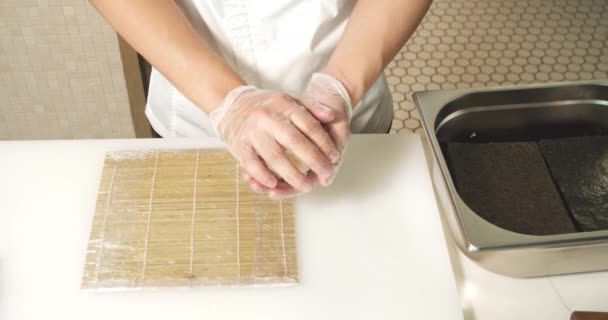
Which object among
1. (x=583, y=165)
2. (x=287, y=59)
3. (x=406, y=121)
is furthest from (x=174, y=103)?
(x=406, y=121)

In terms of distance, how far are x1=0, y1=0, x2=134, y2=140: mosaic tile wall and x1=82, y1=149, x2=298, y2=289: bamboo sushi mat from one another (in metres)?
0.68

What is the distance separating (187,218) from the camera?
2.41 feet

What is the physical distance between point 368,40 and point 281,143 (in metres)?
0.24

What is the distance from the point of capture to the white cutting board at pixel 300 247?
2.16ft

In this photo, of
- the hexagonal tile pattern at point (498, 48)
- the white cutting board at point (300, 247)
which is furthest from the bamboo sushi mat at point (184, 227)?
the hexagonal tile pattern at point (498, 48)

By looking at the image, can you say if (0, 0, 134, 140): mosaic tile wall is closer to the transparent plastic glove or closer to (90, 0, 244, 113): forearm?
(90, 0, 244, 113): forearm

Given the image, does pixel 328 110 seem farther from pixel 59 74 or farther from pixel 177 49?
pixel 59 74

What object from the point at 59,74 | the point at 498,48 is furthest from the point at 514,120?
the point at 498,48

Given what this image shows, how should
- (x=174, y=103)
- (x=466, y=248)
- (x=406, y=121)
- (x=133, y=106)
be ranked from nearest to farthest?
1. (x=466, y=248)
2. (x=174, y=103)
3. (x=133, y=106)
4. (x=406, y=121)

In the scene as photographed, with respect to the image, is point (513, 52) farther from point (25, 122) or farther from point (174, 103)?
point (25, 122)

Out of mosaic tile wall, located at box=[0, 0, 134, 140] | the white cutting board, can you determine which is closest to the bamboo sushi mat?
the white cutting board

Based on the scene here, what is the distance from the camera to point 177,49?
769mm

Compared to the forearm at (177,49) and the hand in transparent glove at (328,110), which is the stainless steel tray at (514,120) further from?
the forearm at (177,49)

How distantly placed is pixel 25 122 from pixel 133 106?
0.32m
